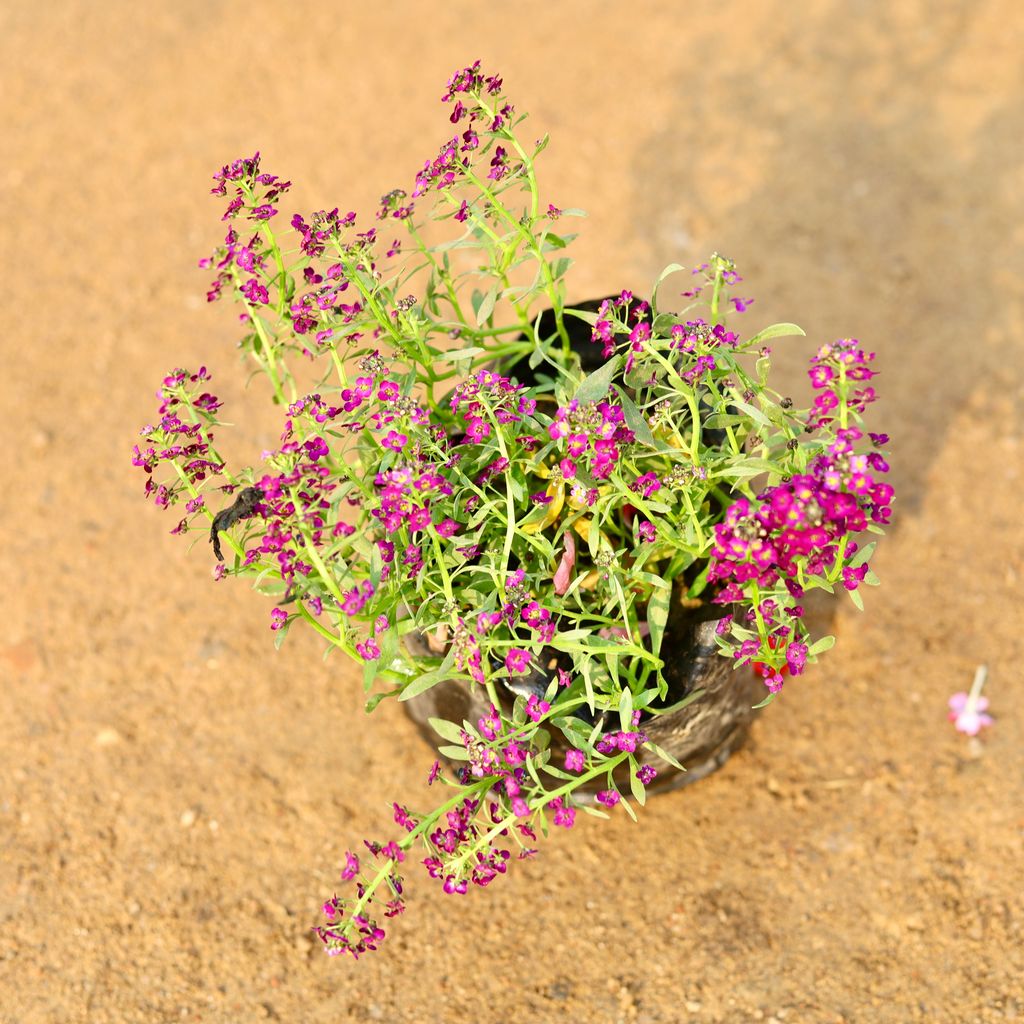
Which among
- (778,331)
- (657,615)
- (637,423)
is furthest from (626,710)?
(778,331)

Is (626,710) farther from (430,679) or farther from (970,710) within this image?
(970,710)

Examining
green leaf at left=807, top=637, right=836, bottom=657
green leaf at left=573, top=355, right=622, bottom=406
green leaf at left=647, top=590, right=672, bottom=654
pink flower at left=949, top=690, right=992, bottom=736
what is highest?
green leaf at left=573, top=355, right=622, bottom=406

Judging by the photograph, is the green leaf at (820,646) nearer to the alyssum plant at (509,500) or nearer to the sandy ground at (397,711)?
the alyssum plant at (509,500)

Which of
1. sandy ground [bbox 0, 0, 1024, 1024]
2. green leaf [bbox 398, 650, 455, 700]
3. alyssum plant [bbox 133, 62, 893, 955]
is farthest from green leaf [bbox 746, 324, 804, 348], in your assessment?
sandy ground [bbox 0, 0, 1024, 1024]

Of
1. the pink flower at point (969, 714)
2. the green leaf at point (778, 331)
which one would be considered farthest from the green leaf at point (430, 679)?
the pink flower at point (969, 714)

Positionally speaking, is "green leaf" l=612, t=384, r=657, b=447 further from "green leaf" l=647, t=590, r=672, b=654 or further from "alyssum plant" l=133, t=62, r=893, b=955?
"green leaf" l=647, t=590, r=672, b=654

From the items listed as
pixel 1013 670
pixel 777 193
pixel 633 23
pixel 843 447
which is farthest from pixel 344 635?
pixel 633 23
